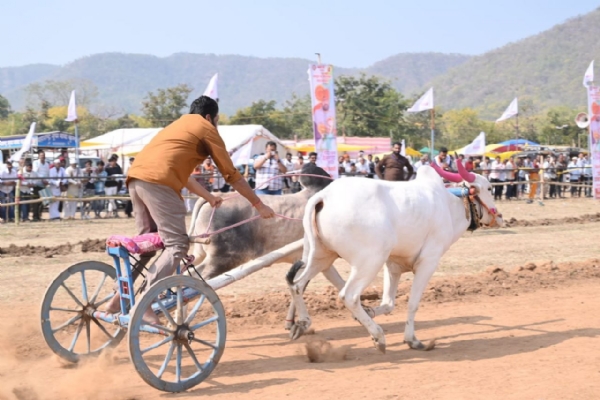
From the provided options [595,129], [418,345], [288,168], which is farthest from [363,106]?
[418,345]

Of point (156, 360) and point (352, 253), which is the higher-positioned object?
point (352, 253)

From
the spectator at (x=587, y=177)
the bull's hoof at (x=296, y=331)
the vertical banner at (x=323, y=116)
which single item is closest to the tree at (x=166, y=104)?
the spectator at (x=587, y=177)

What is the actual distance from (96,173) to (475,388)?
58.0 feet

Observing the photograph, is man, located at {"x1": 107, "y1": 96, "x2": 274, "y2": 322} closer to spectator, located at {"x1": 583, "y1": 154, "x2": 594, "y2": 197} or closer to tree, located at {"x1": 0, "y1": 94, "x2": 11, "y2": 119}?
spectator, located at {"x1": 583, "y1": 154, "x2": 594, "y2": 197}

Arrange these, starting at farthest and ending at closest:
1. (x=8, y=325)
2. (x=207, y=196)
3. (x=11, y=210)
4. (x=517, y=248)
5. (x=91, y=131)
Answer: (x=91, y=131) < (x=11, y=210) < (x=517, y=248) < (x=8, y=325) < (x=207, y=196)

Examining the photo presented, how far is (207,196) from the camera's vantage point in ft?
21.5

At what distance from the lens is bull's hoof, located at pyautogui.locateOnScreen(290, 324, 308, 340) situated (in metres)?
7.72

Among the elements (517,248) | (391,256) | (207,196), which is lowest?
(517,248)

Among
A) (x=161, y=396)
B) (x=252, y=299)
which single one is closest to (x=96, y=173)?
(x=252, y=299)

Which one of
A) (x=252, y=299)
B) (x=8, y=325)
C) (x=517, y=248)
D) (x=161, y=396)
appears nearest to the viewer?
(x=161, y=396)

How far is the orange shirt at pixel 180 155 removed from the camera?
6203 mm

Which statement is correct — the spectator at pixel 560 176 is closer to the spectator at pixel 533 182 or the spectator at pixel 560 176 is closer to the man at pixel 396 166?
the spectator at pixel 533 182

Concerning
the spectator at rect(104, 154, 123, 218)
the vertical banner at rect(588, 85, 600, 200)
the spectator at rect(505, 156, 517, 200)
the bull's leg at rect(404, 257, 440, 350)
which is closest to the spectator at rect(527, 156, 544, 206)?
the spectator at rect(505, 156, 517, 200)

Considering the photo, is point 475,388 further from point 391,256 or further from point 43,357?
point 43,357
